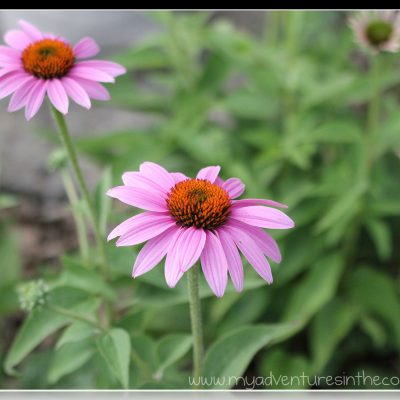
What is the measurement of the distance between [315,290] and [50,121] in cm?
169

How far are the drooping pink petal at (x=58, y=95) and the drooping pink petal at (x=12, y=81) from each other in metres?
0.04

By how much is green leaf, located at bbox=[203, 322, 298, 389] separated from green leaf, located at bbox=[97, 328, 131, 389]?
0.16 m

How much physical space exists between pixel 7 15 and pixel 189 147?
4.71 ft

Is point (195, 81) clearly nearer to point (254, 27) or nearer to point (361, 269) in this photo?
point (361, 269)

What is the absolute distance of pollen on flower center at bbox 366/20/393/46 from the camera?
1569mm

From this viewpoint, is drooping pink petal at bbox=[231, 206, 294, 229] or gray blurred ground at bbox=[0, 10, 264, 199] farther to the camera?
gray blurred ground at bbox=[0, 10, 264, 199]

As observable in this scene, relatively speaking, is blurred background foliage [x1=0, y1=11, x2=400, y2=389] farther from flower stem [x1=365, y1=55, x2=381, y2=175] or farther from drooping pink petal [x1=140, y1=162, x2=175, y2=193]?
drooping pink petal [x1=140, y1=162, x2=175, y2=193]

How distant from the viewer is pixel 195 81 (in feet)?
6.82

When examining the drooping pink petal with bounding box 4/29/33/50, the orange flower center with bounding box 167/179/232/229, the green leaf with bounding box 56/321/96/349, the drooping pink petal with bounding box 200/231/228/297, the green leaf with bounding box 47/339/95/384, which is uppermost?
the drooping pink petal with bounding box 4/29/33/50

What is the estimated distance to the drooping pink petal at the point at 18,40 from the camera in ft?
3.57

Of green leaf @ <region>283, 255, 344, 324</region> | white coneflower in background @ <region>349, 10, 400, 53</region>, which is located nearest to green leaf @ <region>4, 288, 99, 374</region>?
green leaf @ <region>283, 255, 344, 324</region>

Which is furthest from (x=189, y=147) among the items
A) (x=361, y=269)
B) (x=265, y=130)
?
(x=361, y=269)

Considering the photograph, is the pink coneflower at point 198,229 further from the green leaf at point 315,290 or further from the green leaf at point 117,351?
the green leaf at point 315,290

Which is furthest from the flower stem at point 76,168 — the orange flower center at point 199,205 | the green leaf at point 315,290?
the green leaf at point 315,290
